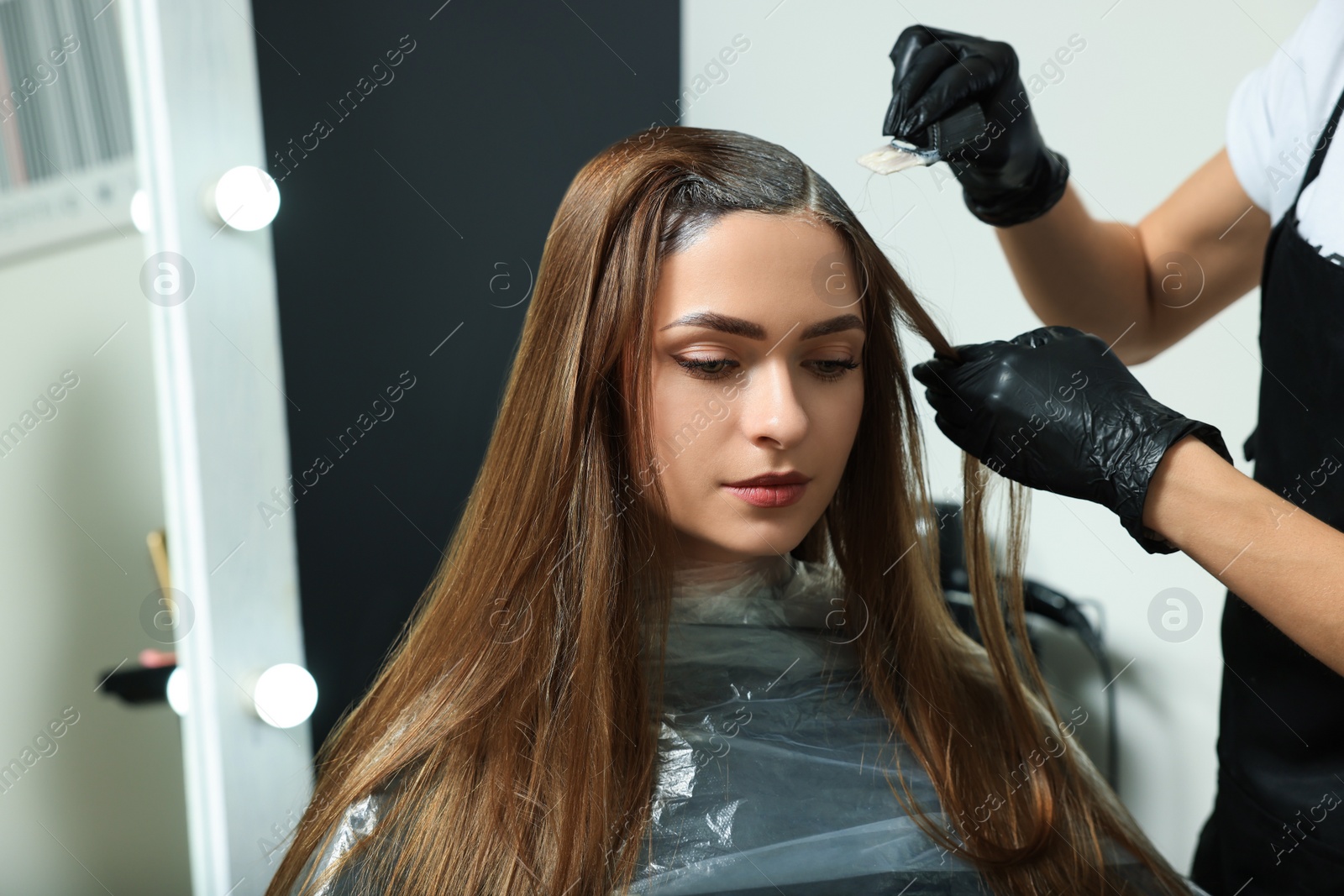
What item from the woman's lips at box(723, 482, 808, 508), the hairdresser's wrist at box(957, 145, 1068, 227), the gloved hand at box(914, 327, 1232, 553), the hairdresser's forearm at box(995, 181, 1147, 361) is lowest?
the woman's lips at box(723, 482, 808, 508)

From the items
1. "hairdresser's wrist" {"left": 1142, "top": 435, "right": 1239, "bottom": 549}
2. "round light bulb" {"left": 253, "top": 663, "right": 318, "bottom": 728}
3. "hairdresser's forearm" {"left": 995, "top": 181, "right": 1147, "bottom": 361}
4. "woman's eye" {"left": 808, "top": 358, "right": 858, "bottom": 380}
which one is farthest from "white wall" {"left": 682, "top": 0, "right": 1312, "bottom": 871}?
"round light bulb" {"left": 253, "top": 663, "right": 318, "bottom": 728}

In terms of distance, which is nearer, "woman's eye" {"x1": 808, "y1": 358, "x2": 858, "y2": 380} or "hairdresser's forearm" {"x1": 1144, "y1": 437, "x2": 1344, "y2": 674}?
"hairdresser's forearm" {"x1": 1144, "y1": 437, "x2": 1344, "y2": 674}

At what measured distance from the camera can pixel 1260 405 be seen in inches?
44.5

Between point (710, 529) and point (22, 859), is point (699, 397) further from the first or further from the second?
point (22, 859)

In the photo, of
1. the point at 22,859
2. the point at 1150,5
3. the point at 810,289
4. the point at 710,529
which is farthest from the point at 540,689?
the point at 1150,5

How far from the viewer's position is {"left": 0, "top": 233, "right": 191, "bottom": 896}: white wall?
4.00 ft

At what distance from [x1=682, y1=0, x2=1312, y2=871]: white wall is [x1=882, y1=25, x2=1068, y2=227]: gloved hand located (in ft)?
0.94

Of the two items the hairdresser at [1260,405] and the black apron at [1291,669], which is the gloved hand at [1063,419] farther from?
the black apron at [1291,669]

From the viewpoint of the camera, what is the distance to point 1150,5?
5.09 ft

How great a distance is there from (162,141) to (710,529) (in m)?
0.85

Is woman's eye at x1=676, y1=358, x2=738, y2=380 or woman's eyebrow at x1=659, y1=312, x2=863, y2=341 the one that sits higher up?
woman's eyebrow at x1=659, y1=312, x2=863, y2=341

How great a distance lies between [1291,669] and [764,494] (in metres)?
0.62

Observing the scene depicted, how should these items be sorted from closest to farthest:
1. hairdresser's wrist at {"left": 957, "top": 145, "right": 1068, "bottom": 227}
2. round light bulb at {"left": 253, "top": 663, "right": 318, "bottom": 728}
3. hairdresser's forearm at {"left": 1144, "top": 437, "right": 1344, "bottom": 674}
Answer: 1. hairdresser's forearm at {"left": 1144, "top": 437, "right": 1344, "bottom": 674}
2. hairdresser's wrist at {"left": 957, "top": 145, "right": 1068, "bottom": 227}
3. round light bulb at {"left": 253, "top": 663, "right": 318, "bottom": 728}

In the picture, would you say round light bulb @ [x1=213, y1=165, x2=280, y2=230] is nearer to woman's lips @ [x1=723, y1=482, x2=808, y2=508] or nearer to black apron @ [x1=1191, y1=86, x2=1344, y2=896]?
woman's lips @ [x1=723, y1=482, x2=808, y2=508]
